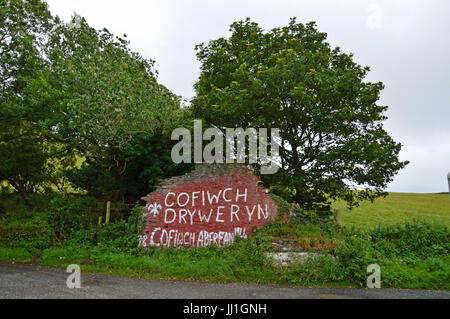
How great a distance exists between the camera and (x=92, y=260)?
10891 mm

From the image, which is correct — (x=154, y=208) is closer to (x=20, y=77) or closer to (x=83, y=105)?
(x=83, y=105)

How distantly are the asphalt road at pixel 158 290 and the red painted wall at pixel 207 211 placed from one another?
9.71ft

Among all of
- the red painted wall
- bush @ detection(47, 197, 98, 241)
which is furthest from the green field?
bush @ detection(47, 197, 98, 241)

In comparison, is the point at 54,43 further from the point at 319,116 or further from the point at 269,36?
the point at 319,116

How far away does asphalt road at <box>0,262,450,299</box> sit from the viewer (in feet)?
24.1

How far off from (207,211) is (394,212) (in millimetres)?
28975

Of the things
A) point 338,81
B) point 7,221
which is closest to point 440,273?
point 338,81

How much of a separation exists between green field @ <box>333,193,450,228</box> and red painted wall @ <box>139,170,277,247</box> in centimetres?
1598

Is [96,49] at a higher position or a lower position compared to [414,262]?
higher

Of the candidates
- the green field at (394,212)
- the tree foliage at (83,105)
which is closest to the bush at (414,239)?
the tree foliage at (83,105)

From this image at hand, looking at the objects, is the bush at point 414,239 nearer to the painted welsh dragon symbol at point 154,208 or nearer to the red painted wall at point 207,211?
the red painted wall at point 207,211

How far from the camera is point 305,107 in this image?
14711mm

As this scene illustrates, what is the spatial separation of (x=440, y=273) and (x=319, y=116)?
323 inches

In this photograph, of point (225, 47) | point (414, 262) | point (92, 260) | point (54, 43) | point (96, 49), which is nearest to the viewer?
point (414, 262)
